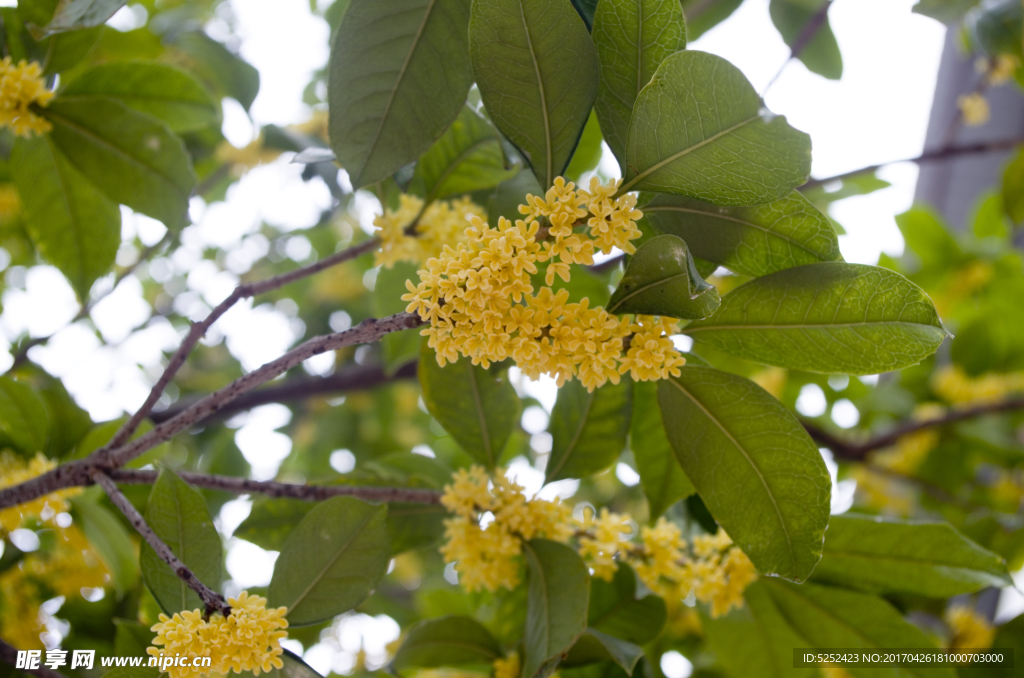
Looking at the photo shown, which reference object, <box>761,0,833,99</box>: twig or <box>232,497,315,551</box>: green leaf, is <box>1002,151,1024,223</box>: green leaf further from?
<box>232,497,315,551</box>: green leaf

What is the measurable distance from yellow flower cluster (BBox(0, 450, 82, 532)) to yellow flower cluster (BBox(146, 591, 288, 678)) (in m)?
0.49

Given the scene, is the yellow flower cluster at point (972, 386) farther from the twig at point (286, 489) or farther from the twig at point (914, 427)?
the twig at point (286, 489)

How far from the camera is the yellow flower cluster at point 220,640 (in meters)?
0.80

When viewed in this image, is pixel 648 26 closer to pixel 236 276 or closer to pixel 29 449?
pixel 29 449

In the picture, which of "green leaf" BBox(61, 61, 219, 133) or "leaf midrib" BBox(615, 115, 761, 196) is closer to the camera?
A: "leaf midrib" BBox(615, 115, 761, 196)

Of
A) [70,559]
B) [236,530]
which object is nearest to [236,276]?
[70,559]

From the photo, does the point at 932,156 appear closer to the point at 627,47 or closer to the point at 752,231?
the point at 752,231

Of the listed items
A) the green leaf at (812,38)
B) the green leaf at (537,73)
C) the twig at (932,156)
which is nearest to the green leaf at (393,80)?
the green leaf at (537,73)

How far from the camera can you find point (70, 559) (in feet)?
5.27

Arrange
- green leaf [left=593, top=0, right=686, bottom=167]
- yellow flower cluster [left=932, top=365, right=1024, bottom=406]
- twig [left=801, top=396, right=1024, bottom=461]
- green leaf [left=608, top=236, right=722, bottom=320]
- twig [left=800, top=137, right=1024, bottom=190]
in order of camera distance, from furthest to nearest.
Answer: yellow flower cluster [left=932, top=365, right=1024, bottom=406] < twig [left=801, top=396, right=1024, bottom=461] < twig [left=800, top=137, right=1024, bottom=190] < green leaf [left=593, top=0, right=686, bottom=167] < green leaf [left=608, top=236, right=722, bottom=320]

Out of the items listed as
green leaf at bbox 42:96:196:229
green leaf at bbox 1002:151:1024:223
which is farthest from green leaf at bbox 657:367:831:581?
green leaf at bbox 1002:151:1024:223

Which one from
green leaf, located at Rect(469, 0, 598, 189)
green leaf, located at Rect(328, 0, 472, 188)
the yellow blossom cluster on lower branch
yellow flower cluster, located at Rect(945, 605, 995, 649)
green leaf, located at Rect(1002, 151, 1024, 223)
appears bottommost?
yellow flower cluster, located at Rect(945, 605, 995, 649)

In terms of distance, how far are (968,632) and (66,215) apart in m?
2.41

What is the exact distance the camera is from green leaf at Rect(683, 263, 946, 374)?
33.9 inches
